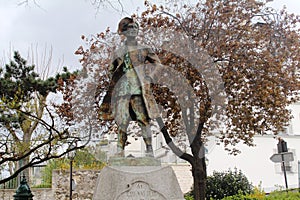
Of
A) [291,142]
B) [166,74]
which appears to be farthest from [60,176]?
[291,142]

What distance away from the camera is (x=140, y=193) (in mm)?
5195

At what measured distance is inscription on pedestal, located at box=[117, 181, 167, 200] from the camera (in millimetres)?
5129

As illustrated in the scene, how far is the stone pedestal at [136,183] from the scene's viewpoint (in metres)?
5.13

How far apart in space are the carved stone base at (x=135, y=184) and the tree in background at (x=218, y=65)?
4.71m

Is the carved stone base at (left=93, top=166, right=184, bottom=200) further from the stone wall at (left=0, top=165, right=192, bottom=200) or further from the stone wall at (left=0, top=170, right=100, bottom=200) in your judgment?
the stone wall at (left=0, top=170, right=100, bottom=200)

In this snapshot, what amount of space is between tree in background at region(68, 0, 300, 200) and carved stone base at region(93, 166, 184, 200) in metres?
4.71

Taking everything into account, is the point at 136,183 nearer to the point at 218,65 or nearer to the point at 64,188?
the point at 218,65

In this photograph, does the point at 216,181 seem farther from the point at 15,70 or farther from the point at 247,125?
the point at 15,70

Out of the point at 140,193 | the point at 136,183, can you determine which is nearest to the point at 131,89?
the point at 136,183

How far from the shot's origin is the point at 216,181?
1381 cm

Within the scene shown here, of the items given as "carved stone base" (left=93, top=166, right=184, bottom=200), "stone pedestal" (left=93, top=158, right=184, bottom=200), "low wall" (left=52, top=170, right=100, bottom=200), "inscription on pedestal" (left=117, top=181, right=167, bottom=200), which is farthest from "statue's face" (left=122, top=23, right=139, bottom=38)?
"low wall" (left=52, top=170, right=100, bottom=200)

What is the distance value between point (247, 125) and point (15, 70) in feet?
31.7

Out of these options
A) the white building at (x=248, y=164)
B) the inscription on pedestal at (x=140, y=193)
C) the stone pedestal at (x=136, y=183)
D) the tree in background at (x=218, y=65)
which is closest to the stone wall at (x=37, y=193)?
the white building at (x=248, y=164)

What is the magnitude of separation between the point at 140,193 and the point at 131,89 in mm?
1539
